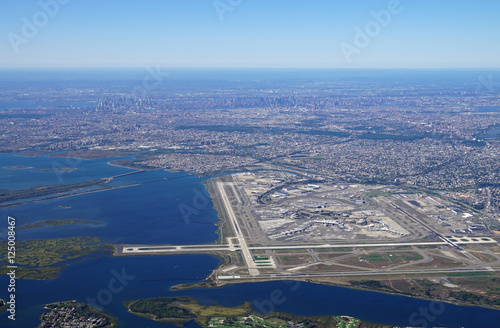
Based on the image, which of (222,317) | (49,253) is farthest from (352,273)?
(49,253)

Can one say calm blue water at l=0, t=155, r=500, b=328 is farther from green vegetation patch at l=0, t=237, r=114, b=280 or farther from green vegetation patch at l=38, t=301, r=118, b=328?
green vegetation patch at l=0, t=237, r=114, b=280

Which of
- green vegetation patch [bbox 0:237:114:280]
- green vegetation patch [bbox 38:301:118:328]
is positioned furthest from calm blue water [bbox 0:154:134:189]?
green vegetation patch [bbox 38:301:118:328]

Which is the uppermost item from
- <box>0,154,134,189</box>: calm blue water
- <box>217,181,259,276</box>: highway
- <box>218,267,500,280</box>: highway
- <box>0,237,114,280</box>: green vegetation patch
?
<box>0,154,134,189</box>: calm blue water

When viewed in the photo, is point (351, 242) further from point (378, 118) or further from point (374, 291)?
point (378, 118)

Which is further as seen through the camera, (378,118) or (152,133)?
(378,118)

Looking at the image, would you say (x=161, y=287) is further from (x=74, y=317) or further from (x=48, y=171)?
(x=48, y=171)

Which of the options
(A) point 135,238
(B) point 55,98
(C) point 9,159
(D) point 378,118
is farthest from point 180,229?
(B) point 55,98

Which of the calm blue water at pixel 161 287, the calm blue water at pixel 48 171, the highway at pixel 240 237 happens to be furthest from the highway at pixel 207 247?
the calm blue water at pixel 48 171

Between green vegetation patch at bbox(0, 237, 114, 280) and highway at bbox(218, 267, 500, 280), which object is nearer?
highway at bbox(218, 267, 500, 280)
